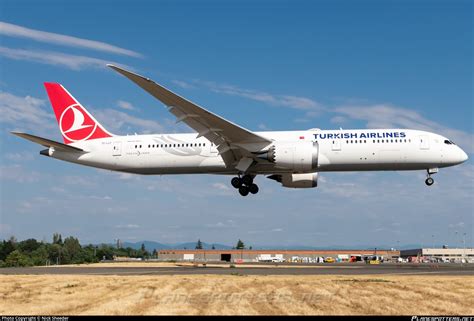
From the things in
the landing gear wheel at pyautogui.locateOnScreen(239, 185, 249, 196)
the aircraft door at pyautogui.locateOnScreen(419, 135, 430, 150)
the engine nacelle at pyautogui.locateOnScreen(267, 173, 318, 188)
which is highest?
the aircraft door at pyautogui.locateOnScreen(419, 135, 430, 150)

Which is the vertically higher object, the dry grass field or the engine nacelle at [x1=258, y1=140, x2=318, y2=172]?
the engine nacelle at [x1=258, y1=140, x2=318, y2=172]

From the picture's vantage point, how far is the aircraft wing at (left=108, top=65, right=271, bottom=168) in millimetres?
31953

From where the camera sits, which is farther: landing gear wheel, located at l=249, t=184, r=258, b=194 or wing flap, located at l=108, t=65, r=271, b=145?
landing gear wheel, located at l=249, t=184, r=258, b=194

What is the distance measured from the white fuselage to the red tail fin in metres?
2.22

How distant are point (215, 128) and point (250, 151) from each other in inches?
115

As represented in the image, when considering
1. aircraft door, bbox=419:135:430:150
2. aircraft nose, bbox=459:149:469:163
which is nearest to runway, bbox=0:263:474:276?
aircraft nose, bbox=459:149:469:163

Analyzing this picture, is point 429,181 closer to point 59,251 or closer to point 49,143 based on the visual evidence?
point 49,143

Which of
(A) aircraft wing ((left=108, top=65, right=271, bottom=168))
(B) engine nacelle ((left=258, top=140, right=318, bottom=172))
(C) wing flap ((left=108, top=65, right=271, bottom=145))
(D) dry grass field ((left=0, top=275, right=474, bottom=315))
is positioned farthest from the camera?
(B) engine nacelle ((left=258, top=140, right=318, bottom=172))

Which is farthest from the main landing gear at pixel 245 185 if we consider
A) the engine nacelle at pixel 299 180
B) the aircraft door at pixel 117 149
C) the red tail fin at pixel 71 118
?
the red tail fin at pixel 71 118

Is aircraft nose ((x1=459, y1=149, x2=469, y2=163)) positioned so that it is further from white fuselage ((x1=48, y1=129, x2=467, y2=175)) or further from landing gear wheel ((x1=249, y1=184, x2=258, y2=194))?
landing gear wheel ((x1=249, y1=184, x2=258, y2=194))

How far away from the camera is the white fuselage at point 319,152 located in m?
36.7

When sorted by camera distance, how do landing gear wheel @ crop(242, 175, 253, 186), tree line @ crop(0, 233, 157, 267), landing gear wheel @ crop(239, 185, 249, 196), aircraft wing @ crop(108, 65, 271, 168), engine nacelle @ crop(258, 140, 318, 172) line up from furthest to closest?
1. tree line @ crop(0, 233, 157, 267)
2. landing gear wheel @ crop(239, 185, 249, 196)
3. landing gear wheel @ crop(242, 175, 253, 186)
4. engine nacelle @ crop(258, 140, 318, 172)
5. aircraft wing @ crop(108, 65, 271, 168)

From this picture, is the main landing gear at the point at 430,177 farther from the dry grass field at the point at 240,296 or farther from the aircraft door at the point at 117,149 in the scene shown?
the aircraft door at the point at 117,149

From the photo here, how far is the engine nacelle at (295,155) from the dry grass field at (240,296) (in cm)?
1070
